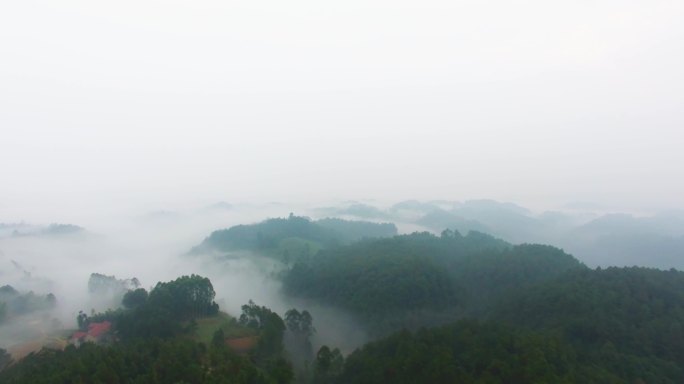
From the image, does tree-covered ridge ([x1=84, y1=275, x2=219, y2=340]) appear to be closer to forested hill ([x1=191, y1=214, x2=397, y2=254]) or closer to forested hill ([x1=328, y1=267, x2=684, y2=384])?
forested hill ([x1=328, y1=267, x2=684, y2=384])

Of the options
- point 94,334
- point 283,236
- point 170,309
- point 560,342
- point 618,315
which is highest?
point 283,236

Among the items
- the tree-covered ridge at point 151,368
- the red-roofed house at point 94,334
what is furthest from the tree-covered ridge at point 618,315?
the red-roofed house at point 94,334

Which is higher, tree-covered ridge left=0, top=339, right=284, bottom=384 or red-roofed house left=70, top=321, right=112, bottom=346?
tree-covered ridge left=0, top=339, right=284, bottom=384

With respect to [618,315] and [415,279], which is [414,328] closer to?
[415,279]

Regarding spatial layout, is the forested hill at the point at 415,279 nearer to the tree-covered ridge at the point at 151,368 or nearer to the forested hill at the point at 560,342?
the forested hill at the point at 560,342

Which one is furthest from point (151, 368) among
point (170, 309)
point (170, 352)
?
point (170, 309)

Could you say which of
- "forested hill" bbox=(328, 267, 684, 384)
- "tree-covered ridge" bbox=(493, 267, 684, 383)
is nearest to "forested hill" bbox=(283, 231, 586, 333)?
"tree-covered ridge" bbox=(493, 267, 684, 383)
